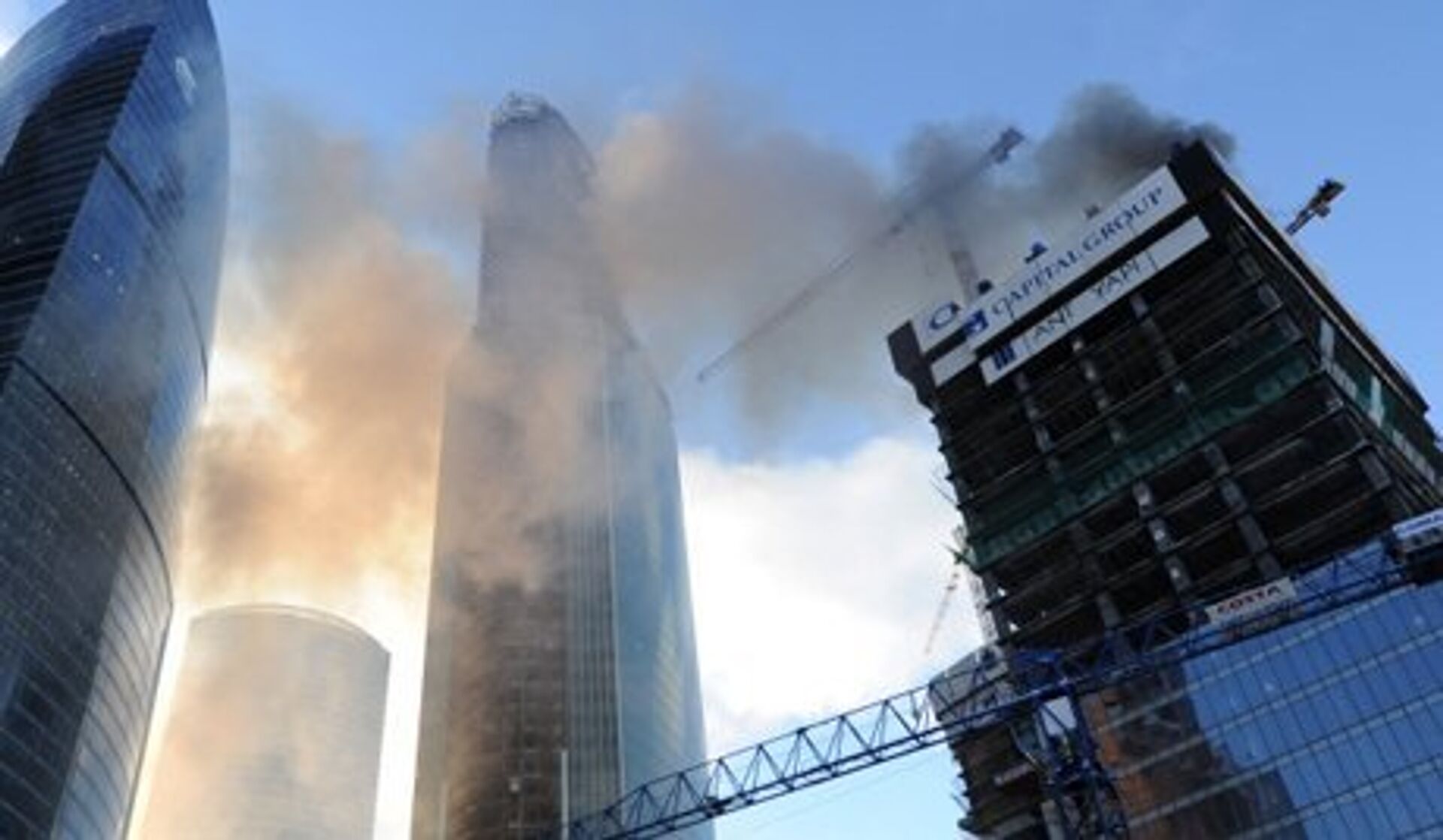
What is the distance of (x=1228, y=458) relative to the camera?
10256 centimetres

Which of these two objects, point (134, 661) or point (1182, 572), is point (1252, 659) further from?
point (134, 661)

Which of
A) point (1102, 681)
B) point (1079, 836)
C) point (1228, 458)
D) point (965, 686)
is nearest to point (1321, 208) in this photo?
point (1228, 458)

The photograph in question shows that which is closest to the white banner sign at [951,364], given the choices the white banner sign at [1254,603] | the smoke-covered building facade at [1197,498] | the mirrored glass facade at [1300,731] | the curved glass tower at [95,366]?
the smoke-covered building facade at [1197,498]

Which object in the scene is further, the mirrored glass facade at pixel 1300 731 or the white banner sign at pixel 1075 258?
the white banner sign at pixel 1075 258

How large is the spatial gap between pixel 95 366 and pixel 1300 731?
350 feet

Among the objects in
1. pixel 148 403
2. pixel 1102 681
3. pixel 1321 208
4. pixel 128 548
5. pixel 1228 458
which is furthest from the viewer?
pixel 1321 208

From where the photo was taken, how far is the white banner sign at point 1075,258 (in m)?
115

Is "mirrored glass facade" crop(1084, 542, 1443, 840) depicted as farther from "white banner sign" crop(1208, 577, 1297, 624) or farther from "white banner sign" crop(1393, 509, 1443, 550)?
"white banner sign" crop(1208, 577, 1297, 624)

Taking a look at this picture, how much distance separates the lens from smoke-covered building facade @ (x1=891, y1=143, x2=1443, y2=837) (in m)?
82.6

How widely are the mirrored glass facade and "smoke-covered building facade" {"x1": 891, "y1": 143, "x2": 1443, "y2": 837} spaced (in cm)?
14

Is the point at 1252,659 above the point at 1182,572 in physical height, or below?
below

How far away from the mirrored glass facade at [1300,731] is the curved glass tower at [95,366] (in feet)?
273

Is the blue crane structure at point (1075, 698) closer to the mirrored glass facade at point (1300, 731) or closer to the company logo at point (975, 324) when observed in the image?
the mirrored glass facade at point (1300, 731)

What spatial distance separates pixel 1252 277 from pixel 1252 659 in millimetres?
32596
